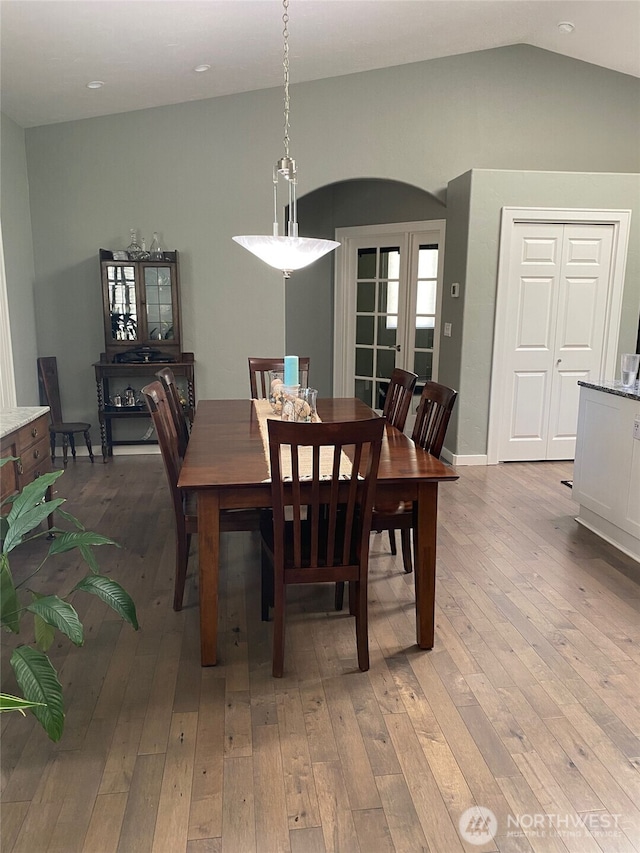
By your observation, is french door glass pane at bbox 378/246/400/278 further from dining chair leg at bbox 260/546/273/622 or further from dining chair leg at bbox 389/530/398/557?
dining chair leg at bbox 260/546/273/622

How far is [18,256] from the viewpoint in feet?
16.2

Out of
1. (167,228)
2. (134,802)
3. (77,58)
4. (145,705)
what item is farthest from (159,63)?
(134,802)

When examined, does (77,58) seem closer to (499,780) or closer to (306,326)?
(306,326)

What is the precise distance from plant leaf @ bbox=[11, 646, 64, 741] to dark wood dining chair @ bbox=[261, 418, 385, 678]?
0.80 meters

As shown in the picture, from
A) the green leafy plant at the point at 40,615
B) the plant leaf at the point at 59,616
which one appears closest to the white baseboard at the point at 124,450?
the green leafy plant at the point at 40,615

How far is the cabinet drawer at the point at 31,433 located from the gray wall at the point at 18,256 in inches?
56.0

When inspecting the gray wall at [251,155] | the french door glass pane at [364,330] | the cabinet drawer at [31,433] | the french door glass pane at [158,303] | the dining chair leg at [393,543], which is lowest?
the dining chair leg at [393,543]

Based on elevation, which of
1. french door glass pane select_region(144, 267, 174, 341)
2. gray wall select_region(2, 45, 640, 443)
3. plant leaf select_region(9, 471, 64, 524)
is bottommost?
plant leaf select_region(9, 471, 64, 524)

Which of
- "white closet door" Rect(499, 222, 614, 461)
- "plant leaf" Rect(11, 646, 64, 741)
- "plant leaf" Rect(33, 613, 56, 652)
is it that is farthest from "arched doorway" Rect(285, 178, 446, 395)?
"plant leaf" Rect(11, 646, 64, 741)

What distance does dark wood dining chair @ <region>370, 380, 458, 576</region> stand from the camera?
2697mm

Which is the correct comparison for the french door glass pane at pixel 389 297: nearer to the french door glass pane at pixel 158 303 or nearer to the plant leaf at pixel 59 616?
the french door glass pane at pixel 158 303

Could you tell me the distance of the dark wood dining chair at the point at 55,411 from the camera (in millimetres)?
5227

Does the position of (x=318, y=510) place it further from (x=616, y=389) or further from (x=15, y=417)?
(x=616, y=389)

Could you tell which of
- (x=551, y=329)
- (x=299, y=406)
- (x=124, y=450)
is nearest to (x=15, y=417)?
(x=299, y=406)
